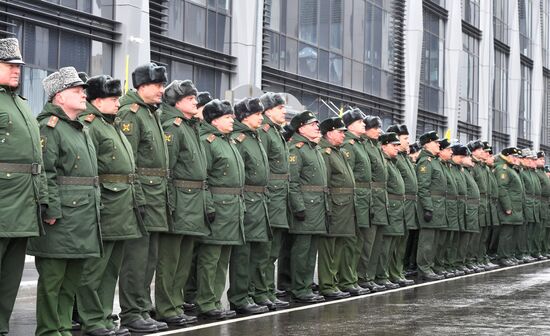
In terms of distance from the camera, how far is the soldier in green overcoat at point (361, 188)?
1582cm

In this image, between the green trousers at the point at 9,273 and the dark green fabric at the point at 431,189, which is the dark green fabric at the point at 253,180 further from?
the dark green fabric at the point at 431,189

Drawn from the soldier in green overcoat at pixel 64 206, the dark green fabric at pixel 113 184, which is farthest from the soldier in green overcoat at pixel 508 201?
the soldier in green overcoat at pixel 64 206

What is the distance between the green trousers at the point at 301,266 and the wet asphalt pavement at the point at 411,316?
0.47 metres

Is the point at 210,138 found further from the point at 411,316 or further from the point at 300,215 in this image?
the point at 411,316

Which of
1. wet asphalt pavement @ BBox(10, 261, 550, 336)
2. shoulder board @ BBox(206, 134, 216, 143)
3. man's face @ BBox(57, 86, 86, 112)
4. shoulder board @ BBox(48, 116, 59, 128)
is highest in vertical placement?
man's face @ BBox(57, 86, 86, 112)

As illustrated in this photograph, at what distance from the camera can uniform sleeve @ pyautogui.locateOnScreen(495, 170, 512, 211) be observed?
23516 mm

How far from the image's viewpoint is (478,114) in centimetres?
5103

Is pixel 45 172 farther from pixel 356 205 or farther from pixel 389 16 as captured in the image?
pixel 389 16

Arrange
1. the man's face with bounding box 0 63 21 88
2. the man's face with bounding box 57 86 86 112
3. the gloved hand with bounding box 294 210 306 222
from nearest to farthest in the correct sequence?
1. the man's face with bounding box 0 63 21 88
2. the man's face with bounding box 57 86 86 112
3. the gloved hand with bounding box 294 210 306 222

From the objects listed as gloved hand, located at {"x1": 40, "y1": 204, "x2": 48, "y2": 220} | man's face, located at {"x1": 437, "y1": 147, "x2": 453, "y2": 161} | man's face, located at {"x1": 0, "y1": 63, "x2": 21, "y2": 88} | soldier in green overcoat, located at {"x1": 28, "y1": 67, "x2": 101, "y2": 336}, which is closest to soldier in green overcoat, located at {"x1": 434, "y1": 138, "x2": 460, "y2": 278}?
man's face, located at {"x1": 437, "y1": 147, "x2": 453, "y2": 161}

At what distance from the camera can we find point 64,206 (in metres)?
9.52

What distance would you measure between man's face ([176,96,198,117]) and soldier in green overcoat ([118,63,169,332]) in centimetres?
52

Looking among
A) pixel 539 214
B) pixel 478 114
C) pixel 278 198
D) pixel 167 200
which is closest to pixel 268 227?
pixel 278 198

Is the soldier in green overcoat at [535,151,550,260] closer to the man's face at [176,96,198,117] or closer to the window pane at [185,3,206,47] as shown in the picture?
the window pane at [185,3,206,47]
